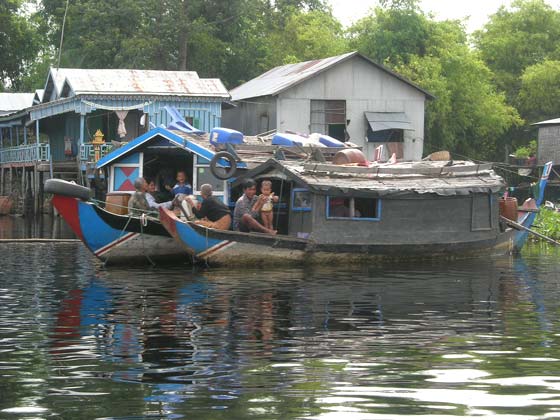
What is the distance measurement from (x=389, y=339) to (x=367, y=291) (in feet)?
16.5

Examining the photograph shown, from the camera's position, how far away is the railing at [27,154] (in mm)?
38834

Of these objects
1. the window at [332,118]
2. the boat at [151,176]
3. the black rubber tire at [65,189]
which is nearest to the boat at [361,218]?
the boat at [151,176]

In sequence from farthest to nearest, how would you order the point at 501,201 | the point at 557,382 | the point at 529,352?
the point at 501,201
the point at 529,352
the point at 557,382

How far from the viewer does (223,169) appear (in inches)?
859

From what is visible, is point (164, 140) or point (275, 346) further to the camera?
point (164, 140)

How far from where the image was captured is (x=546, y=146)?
42781 millimetres

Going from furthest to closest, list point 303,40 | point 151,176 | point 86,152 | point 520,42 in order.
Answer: point 520,42 < point 303,40 < point 86,152 < point 151,176

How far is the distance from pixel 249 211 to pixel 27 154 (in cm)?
2198

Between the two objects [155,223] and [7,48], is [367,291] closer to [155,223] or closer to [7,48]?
[155,223]

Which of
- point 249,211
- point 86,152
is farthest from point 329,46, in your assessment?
point 249,211

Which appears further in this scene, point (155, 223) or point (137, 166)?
point (137, 166)

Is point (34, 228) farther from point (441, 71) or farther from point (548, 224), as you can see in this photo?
point (441, 71)

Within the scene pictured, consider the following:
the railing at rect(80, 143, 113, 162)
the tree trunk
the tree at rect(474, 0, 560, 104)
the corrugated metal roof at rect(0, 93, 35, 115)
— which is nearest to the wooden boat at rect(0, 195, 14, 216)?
the corrugated metal roof at rect(0, 93, 35, 115)

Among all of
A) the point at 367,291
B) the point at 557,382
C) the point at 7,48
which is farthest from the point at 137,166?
the point at 7,48
